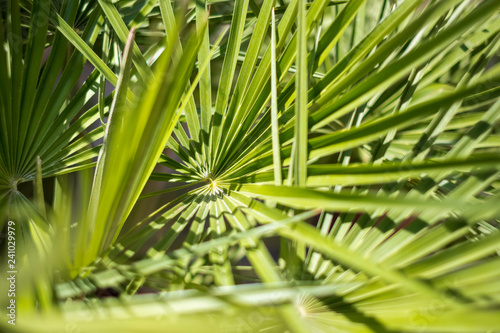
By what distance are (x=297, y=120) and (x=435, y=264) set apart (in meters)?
0.22

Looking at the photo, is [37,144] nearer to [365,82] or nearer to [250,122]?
[250,122]

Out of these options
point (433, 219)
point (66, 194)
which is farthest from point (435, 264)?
point (66, 194)

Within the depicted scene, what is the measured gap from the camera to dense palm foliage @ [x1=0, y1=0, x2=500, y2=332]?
357 mm

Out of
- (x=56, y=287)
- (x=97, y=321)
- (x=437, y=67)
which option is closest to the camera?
(x=97, y=321)

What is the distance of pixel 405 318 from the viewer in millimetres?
361

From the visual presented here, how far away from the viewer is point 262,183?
536mm

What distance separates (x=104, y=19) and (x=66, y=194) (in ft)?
1.15

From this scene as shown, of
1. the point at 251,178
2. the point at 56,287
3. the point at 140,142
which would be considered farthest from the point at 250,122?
the point at 56,287

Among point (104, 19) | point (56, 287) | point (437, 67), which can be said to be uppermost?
point (104, 19)

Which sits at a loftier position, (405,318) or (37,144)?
(37,144)

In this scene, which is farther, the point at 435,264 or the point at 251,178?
the point at 251,178

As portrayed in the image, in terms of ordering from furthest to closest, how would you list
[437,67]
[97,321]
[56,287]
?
[437,67] → [56,287] → [97,321]

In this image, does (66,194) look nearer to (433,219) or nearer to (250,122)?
(250,122)

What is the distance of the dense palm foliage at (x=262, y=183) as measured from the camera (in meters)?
0.36
